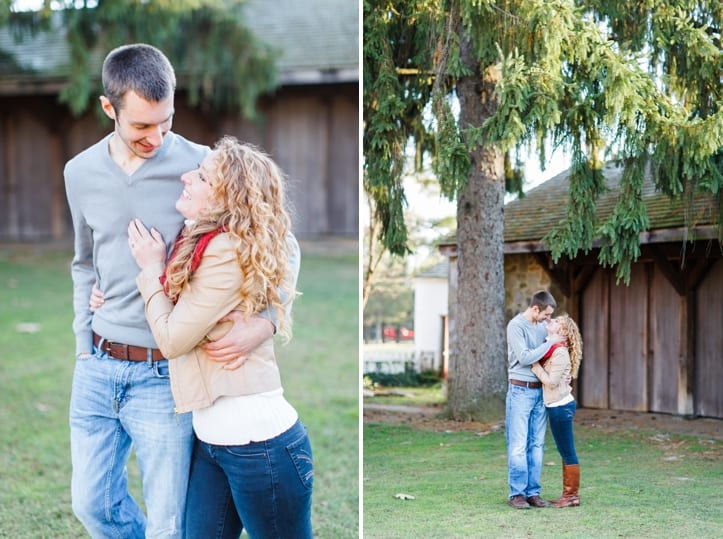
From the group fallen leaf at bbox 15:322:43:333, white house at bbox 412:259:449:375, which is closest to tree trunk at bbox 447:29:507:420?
white house at bbox 412:259:449:375

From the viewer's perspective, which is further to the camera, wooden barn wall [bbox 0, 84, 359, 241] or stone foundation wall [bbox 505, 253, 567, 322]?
wooden barn wall [bbox 0, 84, 359, 241]

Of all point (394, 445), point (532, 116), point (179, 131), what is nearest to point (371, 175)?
point (532, 116)

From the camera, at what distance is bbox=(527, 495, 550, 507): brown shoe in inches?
155

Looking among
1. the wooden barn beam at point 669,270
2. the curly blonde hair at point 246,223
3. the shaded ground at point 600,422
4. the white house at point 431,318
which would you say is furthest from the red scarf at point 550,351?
the white house at point 431,318

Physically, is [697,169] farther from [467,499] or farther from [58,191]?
[58,191]

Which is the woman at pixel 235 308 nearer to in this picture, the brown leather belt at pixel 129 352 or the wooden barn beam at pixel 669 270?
the brown leather belt at pixel 129 352

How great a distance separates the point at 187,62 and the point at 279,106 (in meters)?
1.45

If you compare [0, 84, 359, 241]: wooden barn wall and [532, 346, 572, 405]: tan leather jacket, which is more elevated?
[0, 84, 359, 241]: wooden barn wall

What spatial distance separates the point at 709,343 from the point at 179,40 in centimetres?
789

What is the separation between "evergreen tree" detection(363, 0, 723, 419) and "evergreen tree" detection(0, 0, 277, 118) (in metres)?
5.70

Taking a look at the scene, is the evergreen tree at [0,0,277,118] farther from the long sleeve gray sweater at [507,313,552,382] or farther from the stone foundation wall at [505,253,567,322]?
the long sleeve gray sweater at [507,313,552,382]

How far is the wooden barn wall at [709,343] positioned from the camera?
6.52 metres

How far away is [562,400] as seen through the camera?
4023 millimetres

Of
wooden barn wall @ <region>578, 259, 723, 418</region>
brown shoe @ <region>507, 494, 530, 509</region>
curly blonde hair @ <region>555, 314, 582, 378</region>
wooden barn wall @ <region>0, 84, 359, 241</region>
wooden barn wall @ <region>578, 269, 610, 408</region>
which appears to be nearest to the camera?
brown shoe @ <region>507, 494, 530, 509</region>
